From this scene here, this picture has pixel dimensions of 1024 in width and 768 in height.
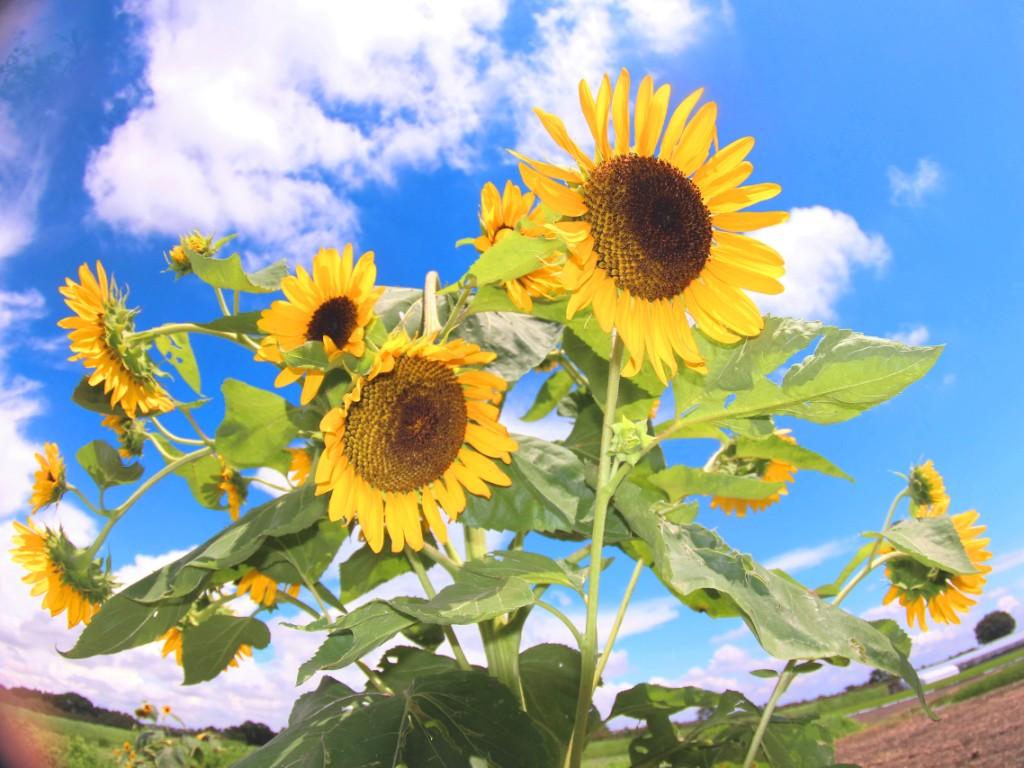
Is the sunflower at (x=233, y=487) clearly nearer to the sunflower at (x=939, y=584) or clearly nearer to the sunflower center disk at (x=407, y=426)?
the sunflower center disk at (x=407, y=426)

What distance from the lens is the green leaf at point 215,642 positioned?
81 centimetres

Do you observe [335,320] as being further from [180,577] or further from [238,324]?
[180,577]

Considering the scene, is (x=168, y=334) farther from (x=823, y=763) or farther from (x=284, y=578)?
(x=823, y=763)

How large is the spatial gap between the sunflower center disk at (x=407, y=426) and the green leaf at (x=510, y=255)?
12 cm

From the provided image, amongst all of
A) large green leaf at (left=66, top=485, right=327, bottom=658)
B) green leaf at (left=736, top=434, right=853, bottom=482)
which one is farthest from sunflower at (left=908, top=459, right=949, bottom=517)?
large green leaf at (left=66, top=485, right=327, bottom=658)

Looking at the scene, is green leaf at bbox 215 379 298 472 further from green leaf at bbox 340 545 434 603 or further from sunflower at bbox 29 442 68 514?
sunflower at bbox 29 442 68 514

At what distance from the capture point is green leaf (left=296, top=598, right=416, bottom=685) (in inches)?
17.9

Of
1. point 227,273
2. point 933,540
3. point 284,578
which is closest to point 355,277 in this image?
point 227,273

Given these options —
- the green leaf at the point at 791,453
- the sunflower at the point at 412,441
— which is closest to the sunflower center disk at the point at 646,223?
the sunflower at the point at 412,441

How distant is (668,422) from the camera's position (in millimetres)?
657

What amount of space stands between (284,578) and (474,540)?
0.21m

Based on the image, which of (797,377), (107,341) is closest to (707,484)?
(797,377)

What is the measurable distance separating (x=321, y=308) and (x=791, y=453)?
18.9 inches

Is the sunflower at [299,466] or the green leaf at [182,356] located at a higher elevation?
the green leaf at [182,356]
